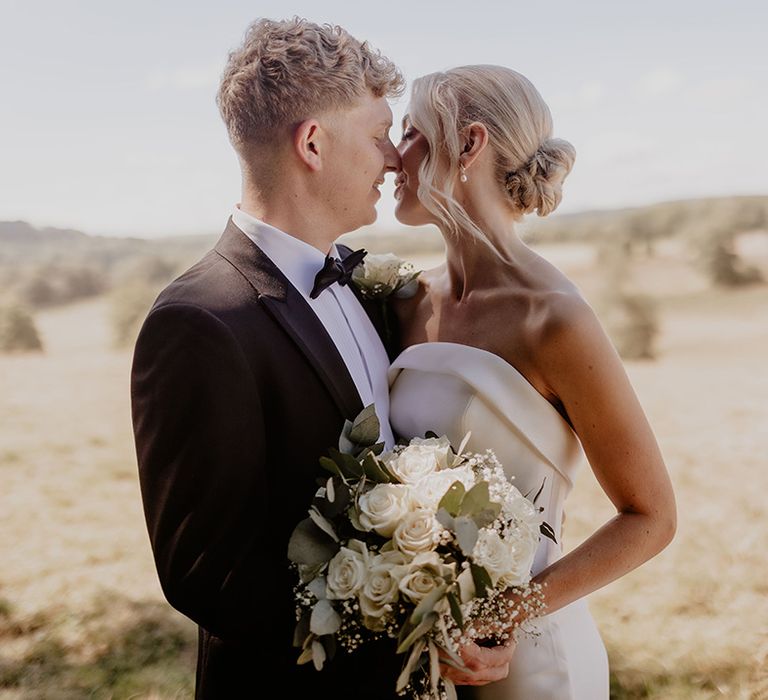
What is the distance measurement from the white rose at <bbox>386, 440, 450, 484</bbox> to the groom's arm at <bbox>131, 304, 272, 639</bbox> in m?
0.38

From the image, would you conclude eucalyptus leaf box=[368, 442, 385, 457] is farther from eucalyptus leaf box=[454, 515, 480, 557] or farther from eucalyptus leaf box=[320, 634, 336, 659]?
eucalyptus leaf box=[320, 634, 336, 659]

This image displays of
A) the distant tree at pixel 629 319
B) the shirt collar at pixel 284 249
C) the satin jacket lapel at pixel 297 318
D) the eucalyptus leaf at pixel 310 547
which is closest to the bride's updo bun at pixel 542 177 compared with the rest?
the shirt collar at pixel 284 249

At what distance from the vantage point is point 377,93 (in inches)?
108

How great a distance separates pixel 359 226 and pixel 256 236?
1.44ft

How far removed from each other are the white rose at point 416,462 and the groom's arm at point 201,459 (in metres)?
0.38

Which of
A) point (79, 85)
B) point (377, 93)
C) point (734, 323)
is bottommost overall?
point (734, 323)

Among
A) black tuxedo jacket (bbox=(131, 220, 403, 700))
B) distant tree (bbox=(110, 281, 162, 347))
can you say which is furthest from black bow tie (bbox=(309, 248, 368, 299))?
distant tree (bbox=(110, 281, 162, 347))

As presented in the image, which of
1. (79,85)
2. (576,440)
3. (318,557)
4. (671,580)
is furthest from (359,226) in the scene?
(79,85)

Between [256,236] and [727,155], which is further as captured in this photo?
[727,155]

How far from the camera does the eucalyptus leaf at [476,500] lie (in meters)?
2.00

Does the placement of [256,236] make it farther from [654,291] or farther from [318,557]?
[654,291]

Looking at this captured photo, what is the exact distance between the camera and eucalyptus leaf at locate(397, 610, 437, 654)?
1.90 m

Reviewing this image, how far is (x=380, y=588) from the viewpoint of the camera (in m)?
1.96

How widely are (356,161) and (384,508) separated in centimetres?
121
